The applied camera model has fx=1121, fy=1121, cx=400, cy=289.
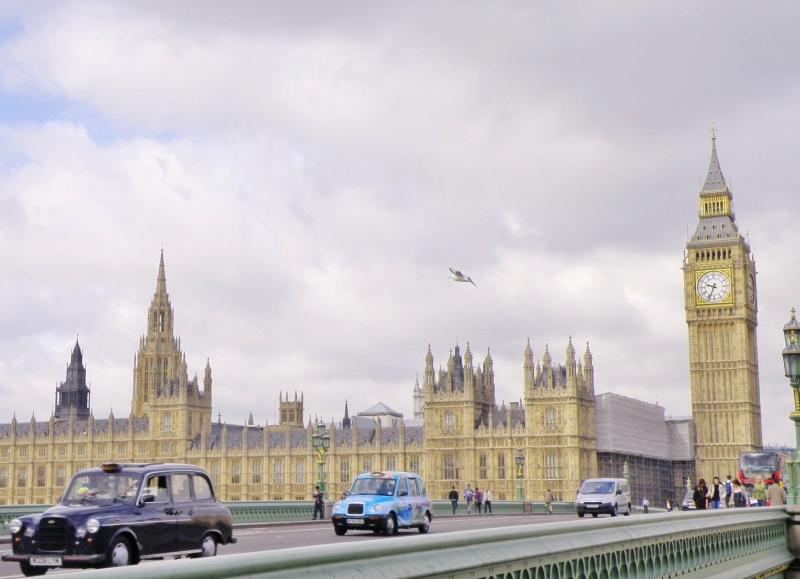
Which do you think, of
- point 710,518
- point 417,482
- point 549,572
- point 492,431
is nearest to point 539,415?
point 492,431

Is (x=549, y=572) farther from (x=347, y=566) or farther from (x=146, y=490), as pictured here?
(x=146, y=490)

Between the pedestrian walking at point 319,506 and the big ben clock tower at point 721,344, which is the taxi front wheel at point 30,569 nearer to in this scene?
the pedestrian walking at point 319,506

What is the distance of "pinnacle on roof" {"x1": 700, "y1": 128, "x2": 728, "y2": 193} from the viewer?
116m

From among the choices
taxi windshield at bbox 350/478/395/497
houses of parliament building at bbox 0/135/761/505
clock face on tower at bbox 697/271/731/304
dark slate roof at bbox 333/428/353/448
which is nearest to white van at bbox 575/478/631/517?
taxi windshield at bbox 350/478/395/497

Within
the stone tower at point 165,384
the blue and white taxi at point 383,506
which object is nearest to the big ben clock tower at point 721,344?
the stone tower at point 165,384

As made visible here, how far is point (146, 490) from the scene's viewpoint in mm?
17078

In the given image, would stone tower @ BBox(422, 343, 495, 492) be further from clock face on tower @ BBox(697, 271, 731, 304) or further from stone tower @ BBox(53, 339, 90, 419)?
stone tower @ BBox(53, 339, 90, 419)

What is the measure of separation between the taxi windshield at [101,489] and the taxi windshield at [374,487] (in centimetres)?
1193

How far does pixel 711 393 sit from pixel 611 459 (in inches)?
620

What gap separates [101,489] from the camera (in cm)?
1700

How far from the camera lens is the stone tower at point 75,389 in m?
143

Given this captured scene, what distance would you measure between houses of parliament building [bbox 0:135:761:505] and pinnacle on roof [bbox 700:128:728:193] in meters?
0.16

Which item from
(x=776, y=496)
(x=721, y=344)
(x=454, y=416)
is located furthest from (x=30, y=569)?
(x=721, y=344)

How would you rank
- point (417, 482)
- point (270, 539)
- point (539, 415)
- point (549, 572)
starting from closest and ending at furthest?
point (549, 572) → point (270, 539) → point (417, 482) → point (539, 415)
